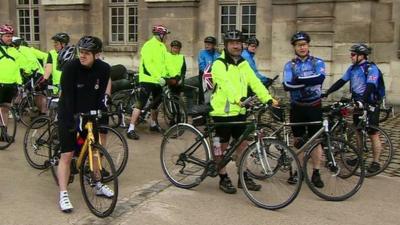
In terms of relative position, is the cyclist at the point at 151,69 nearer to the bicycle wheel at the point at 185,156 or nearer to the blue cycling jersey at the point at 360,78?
the bicycle wheel at the point at 185,156

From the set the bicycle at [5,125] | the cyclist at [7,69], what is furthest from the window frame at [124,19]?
the bicycle at [5,125]

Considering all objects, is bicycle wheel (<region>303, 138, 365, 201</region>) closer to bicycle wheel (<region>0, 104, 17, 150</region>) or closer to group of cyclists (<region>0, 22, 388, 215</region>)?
group of cyclists (<region>0, 22, 388, 215</region>)

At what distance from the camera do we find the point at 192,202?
5.72 m

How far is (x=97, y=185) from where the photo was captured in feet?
17.4

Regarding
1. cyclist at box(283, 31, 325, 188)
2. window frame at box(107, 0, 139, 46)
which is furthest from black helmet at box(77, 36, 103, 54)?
window frame at box(107, 0, 139, 46)

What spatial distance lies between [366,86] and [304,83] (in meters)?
1.09

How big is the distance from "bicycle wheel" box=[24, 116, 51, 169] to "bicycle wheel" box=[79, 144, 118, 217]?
5.10 feet

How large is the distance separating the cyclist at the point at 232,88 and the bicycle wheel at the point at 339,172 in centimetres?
73

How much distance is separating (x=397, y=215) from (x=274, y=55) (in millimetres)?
8982

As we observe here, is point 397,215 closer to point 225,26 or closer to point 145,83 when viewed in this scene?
point 145,83

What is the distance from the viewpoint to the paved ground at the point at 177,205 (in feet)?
17.0

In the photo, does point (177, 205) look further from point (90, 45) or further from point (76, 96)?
point (90, 45)

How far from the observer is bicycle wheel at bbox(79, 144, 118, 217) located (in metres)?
5.21

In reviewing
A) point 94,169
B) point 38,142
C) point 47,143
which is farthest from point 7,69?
point 94,169
